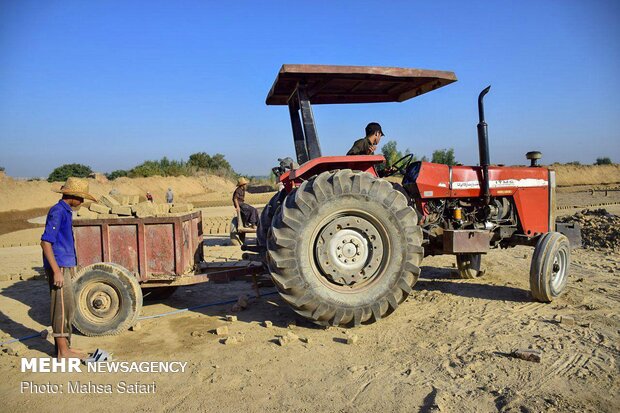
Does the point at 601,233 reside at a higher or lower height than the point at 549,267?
lower

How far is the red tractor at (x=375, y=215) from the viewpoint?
4203 millimetres

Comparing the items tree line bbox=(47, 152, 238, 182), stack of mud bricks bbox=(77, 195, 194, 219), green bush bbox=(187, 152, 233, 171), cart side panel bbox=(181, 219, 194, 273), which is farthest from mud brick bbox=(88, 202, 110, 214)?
green bush bbox=(187, 152, 233, 171)

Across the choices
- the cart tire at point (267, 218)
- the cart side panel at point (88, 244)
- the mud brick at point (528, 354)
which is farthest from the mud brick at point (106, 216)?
the mud brick at point (528, 354)

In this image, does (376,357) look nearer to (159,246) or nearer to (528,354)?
(528,354)

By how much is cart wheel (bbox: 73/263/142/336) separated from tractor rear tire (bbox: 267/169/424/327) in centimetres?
150

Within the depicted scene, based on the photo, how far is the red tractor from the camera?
420 centimetres

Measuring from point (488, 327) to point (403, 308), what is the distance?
96 cm

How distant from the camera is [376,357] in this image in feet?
12.1

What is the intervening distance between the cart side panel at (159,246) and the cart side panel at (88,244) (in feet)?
1.59

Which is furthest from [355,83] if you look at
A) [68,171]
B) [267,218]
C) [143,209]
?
[68,171]

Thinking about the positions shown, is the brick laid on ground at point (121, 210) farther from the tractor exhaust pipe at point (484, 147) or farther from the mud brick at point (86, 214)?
the tractor exhaust pipe at point (484, 147)

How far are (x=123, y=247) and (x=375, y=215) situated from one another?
8.69 feet

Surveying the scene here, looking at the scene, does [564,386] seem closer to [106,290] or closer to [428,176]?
[428,176]

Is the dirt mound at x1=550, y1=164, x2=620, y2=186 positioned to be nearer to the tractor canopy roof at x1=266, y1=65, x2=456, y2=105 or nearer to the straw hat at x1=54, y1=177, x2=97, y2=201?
the tractor canopy roof at x1=266, y1=65, x2=456, y2=105
